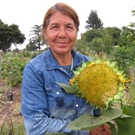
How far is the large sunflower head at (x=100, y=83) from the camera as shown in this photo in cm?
114

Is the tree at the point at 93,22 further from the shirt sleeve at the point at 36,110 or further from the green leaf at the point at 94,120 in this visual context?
the green leaf at the point at 94,120

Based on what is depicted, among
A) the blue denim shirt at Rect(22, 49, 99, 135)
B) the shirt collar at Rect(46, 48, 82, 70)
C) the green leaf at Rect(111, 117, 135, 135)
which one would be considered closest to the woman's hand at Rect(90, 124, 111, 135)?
the green leaf at Rect(111, 117, 135, 135)

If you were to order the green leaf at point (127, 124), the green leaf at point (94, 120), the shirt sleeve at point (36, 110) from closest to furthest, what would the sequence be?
the green leaf at point (94, 120), the green leaf at point (127, 124), the shirt sleeve at point (36, 110)

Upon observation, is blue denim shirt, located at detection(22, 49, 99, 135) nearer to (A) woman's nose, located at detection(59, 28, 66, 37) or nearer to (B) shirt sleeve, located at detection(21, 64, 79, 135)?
(B) shirt sleeve, located at detection(21, 64, 79, 135)

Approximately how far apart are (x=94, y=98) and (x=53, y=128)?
0.32m

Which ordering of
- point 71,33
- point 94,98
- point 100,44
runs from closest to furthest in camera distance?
point 94,98 < point 71,33 < point 100,44

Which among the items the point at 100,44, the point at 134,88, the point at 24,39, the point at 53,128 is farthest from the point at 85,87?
the point at 24,39

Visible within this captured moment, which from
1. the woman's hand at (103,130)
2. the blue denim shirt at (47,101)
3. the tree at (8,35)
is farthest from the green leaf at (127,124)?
the tree at (8,35)

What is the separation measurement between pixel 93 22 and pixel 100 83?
5434cm

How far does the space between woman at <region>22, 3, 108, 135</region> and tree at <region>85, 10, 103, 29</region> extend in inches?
2100

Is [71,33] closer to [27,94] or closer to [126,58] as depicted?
[27,94]

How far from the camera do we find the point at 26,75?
1467mm

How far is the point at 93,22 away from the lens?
180 feet

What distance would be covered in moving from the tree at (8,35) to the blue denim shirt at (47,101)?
39.1 metres
